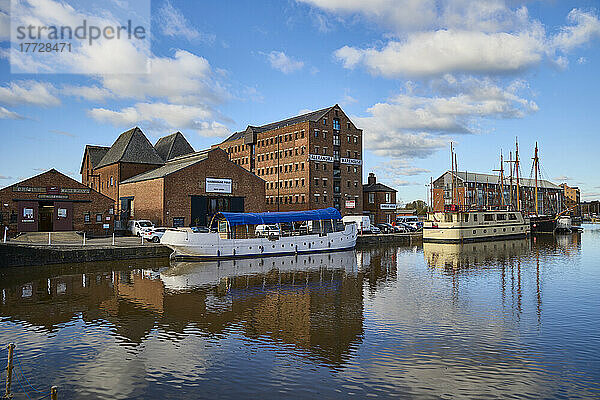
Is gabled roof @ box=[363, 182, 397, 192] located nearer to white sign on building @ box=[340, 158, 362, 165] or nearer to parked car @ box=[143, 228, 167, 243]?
white sign on building @ box=[340, 158, 362, 165]

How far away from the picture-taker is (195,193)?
56.4 meters

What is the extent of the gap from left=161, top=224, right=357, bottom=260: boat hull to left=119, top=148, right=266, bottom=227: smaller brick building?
11.7 meters

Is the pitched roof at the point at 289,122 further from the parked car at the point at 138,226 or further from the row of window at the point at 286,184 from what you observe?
the parked car at the point at 138,226

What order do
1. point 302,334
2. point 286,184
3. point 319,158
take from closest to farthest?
point 302,334, point 319,158, point 286,184

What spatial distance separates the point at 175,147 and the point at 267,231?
41.6m

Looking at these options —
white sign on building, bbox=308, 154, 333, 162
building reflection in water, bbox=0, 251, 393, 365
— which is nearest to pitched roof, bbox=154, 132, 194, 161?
white sign on building, bbox=308, 154, 333, 162

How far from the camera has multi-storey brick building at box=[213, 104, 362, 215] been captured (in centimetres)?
7812

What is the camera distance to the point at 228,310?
70.9ft

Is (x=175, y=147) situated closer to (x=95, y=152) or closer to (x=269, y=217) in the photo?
(x=95, y=152)

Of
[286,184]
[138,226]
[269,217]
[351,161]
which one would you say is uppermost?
[351,161]

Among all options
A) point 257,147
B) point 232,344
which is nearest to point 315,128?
point 257,147

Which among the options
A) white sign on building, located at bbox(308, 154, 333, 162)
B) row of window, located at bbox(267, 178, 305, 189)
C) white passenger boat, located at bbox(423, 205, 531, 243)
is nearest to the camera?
white passenger boat, located at bbox(423, 205, 531, 243)

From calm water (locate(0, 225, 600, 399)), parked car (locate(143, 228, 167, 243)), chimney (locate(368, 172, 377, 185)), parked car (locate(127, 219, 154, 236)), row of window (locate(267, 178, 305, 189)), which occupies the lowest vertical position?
calm water (locate(0, 225, 600, 399))

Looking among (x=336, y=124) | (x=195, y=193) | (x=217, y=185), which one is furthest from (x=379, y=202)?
(x=195, y=193)
